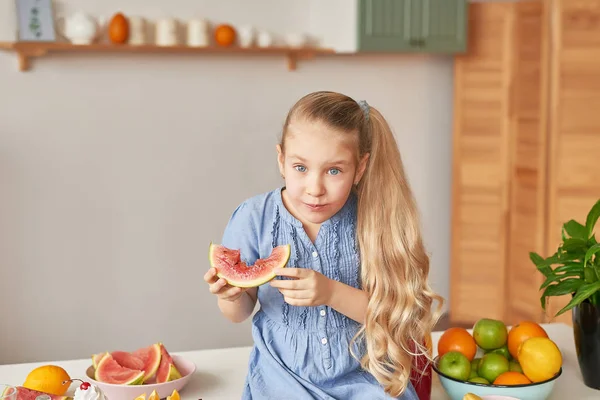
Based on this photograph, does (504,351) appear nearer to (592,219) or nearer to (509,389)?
(509,389)

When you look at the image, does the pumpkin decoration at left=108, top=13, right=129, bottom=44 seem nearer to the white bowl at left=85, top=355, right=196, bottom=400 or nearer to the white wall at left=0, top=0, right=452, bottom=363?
the white wall at left=0, top=0, right=452, bottom=363

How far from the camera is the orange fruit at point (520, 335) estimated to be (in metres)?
2.04

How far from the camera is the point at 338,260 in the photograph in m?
1.99

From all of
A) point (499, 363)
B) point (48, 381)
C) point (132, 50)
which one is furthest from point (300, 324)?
point (132, 50)

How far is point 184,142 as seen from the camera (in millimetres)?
4773

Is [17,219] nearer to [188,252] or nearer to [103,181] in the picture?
[103,181]

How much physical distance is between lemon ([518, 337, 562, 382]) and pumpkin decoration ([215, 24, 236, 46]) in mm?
A: 3149

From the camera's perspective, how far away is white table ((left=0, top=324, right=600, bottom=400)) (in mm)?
1943

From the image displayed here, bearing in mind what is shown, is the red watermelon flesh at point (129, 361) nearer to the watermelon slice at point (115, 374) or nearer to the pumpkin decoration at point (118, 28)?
the watermelon slice at point (115, 374)

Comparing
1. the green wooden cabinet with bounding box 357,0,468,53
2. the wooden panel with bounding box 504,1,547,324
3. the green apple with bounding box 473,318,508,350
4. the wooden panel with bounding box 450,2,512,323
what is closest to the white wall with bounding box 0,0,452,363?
the green wooden cabinet with bounding box 357,0,468,53

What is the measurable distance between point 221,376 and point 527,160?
137 inches

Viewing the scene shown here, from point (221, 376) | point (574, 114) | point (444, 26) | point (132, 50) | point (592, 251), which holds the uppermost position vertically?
point (444, 26)

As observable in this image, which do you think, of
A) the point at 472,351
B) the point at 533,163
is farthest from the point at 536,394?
the point at 533,163

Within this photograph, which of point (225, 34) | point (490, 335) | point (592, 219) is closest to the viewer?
point (490, 335)
